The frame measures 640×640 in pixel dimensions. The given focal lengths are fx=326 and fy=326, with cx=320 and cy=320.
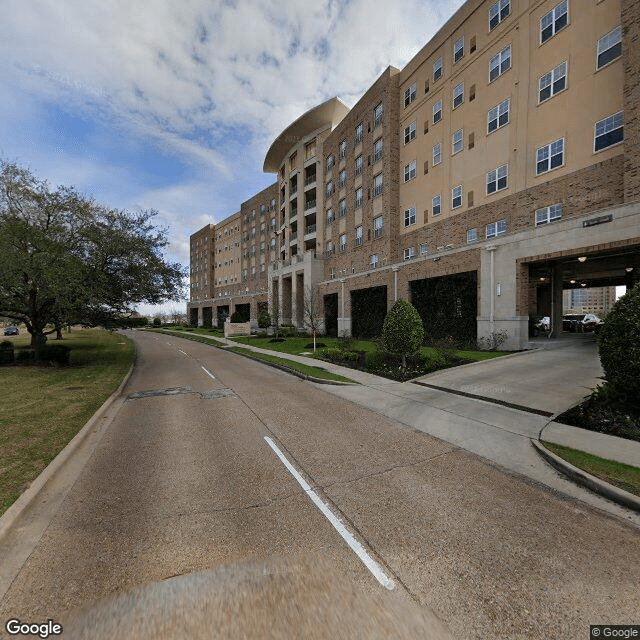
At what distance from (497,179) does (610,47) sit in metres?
7.33

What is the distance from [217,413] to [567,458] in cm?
772

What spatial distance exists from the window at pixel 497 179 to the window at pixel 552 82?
388 centimetres

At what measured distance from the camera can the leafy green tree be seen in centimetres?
1453

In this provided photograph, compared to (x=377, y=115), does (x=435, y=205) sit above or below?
below

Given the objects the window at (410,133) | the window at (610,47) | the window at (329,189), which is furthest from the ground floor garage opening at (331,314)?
the window at (610,47)

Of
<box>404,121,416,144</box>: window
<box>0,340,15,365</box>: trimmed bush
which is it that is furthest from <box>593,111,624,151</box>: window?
<box>0,340,15,365</box>: trimmed bush

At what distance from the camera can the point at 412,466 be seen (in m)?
5.53

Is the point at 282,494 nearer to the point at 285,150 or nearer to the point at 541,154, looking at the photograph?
the point at 541,154

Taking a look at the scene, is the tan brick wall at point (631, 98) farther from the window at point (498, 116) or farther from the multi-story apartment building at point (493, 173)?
the window at point (498, 116)

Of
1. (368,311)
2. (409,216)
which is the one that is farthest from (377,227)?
(368,311)

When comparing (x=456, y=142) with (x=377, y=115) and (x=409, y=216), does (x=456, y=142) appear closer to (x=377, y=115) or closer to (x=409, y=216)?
(x=409, y=216)

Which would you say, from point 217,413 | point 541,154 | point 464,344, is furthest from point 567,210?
point 217,413

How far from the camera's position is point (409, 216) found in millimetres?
28812

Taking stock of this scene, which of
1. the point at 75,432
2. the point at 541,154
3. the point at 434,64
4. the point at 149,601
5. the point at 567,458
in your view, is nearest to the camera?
the point at 149,601
